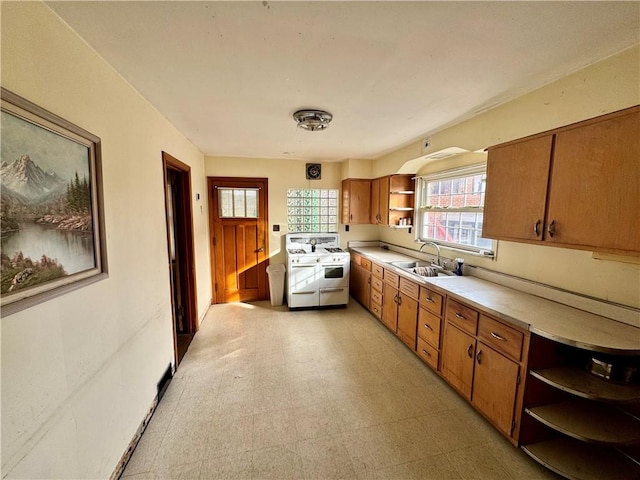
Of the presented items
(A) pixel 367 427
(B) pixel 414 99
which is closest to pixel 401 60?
(B) pixel 414 99

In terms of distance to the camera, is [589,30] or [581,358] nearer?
Result: [589,30]

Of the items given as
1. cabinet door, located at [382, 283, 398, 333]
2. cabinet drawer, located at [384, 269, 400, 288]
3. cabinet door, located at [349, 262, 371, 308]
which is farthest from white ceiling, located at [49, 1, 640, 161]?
cabinet door, located at [349, 262, 371, 308]

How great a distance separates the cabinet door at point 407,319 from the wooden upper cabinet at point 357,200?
1696 mm

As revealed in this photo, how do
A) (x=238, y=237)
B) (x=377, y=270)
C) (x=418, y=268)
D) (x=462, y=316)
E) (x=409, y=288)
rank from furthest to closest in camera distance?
(x=238, y=237)
(x=377, y=270)
(x=418, y=268)
(x=409, y=288)
(x=462, y=316)

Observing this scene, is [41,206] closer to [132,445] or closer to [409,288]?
[132,445]

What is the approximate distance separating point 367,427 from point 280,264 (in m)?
2.86

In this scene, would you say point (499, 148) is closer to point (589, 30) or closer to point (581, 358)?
point (589, 30)

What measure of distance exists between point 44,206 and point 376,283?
328 centimetres

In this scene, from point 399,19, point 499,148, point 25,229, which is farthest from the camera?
point 499,148

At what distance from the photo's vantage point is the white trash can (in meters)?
4.18

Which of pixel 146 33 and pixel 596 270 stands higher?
pixel 146 33

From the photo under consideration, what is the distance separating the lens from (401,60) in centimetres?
149

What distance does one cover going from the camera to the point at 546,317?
5.40 feet

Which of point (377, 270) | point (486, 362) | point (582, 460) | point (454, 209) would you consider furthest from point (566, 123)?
point (377, 270)
